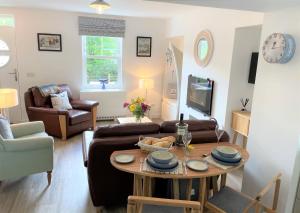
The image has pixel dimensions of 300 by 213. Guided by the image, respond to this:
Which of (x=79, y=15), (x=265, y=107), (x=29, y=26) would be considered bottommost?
(x=265, y=107)

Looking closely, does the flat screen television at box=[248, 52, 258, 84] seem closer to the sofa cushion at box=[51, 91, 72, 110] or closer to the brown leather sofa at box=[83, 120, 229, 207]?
the brown leather sofa at box=[83, 120, 229, 207]

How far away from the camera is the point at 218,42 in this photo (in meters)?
3.62

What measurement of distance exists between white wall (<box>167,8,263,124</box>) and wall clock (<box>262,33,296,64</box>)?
2.90 feet

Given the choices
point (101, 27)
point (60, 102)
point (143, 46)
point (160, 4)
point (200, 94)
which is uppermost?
point (160, 4)

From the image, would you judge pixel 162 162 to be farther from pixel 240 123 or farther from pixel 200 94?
pixel 200 94

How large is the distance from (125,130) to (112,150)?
250 millimetres

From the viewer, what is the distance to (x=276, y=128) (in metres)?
2.12

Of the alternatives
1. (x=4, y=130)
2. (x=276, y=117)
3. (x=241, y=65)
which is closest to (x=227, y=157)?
(x=276, y=117)

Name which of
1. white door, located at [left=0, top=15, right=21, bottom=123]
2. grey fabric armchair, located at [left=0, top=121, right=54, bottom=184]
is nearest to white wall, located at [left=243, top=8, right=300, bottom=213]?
grey fabric armchair, located at [left=0, top=121, right=54, bottom=184]

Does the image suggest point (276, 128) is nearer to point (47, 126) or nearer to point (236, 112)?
point (236, 112)

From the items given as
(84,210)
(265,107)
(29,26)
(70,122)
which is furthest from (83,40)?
(265,107)

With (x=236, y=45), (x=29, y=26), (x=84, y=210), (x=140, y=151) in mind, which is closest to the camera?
(x=140, y=151)

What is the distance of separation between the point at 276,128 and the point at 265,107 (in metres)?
0.22

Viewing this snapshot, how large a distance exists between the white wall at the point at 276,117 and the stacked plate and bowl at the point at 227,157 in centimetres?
43
